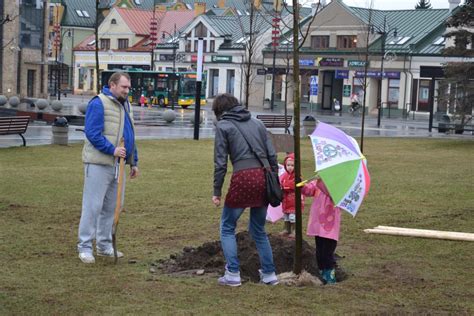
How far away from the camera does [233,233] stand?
7.77 metres

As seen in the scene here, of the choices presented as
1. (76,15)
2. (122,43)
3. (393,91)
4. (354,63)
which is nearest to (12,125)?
(393,91)

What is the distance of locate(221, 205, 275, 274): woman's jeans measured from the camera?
7676 mm

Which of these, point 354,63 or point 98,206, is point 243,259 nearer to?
point 98,206

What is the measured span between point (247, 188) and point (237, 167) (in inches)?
8.3

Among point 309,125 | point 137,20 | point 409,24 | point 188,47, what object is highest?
point 137,20

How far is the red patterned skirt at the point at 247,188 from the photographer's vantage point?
7508 mm

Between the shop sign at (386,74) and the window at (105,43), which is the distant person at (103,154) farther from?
the window at (105,43)

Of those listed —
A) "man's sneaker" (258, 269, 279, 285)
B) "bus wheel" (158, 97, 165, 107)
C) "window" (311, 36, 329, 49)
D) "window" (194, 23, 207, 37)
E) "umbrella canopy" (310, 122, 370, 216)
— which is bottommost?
"bus wheel" (158, 97, 165, 107)

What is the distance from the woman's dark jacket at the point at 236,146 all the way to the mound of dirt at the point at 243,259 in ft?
3.99

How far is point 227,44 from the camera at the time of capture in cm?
8031

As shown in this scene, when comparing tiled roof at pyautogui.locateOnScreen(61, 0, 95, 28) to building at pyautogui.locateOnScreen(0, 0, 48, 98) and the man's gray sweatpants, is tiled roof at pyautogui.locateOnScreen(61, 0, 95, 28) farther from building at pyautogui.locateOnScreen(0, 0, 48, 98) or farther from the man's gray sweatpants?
the man's gray sweatpants

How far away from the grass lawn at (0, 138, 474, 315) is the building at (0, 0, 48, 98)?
46014 millimetres

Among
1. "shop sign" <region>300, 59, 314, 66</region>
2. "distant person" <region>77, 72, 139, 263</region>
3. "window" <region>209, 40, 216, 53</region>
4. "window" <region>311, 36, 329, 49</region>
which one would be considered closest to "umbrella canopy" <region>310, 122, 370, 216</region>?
"distant person" <region>77, 72, 139, 263</region>

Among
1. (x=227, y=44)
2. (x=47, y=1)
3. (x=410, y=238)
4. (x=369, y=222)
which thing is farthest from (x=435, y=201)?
(x=227, y=44)
